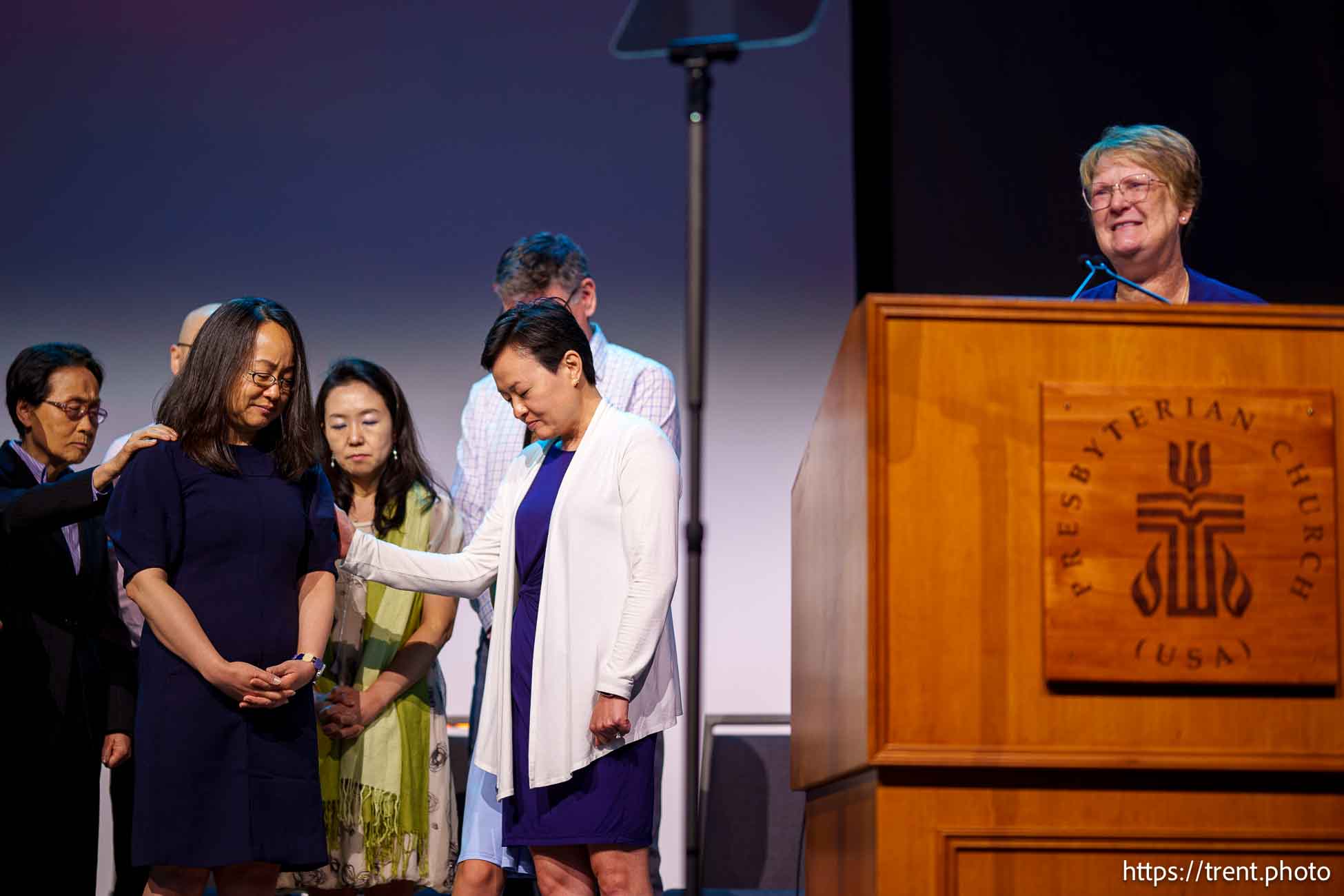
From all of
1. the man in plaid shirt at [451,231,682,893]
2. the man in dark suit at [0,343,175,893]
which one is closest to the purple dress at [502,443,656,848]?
the man in plaid shirt at [451,231,682,893]

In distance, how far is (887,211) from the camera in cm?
466

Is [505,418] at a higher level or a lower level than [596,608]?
higher

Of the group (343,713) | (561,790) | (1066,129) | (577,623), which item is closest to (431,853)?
(343,713)

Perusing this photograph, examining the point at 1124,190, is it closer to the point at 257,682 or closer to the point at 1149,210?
the point at 1149,210

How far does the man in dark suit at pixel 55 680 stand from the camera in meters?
3.25

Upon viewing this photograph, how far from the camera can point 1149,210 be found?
2621 millimetres

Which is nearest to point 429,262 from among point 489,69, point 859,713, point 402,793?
point 489,69

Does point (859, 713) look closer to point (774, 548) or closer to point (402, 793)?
point (402, 793)

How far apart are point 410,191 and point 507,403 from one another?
1.46 m

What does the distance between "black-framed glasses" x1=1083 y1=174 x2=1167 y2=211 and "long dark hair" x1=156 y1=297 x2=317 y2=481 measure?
1.53m

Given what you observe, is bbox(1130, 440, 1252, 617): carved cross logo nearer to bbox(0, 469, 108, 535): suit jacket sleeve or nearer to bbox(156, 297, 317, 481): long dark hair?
bbox(156, 297, 317, 481): long dark hair

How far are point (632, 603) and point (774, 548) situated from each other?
7.22 ft

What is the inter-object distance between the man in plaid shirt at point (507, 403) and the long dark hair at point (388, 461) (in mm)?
286

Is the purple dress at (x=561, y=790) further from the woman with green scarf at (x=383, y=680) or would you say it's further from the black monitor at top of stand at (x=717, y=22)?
the black monitor at top of stand at (x=717, y=22)
